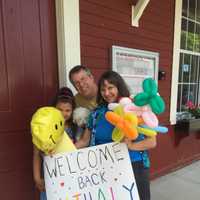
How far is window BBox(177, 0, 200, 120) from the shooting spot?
3387 mm

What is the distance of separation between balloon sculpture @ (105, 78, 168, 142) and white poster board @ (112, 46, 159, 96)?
1.21 meters

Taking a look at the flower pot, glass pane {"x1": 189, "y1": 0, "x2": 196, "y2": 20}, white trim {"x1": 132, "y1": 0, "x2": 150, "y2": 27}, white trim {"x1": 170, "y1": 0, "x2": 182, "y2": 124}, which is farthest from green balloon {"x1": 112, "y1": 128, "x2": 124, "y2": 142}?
glass pane {"x1": 189, "y1": 0, "x2": 196, "y2": 20}

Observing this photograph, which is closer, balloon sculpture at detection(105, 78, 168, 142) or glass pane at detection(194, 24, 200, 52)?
balloon sculpture at detection(105, 78, 168, 142)

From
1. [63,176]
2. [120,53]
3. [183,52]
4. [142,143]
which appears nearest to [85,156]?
[63,176]

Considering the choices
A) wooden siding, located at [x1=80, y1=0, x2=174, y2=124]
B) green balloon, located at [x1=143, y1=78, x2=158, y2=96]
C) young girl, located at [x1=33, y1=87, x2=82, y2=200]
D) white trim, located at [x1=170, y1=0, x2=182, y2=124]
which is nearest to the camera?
green balloon, located at [x1=143, y1=78, x2=158, y2=96]

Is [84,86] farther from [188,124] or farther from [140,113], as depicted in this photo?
[188,124]

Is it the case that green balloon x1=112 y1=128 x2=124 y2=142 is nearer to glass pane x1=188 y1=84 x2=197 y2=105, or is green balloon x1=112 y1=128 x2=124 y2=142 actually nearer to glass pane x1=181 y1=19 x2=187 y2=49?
glass pane x1=181 y1=19 x2=187 y2=49

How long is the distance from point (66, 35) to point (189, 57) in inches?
96.9

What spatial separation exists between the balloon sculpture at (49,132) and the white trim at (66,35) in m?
0.74

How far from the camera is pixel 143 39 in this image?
2.70 m

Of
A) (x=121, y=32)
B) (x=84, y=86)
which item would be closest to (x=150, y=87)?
(x=84, y=86)

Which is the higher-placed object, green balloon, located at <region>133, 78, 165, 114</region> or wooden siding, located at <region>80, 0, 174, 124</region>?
wooden siding, located at <region>80, 0, 174, 124</region>

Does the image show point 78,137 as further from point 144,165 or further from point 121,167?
point 144,165

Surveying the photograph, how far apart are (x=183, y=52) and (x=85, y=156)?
110 inches
